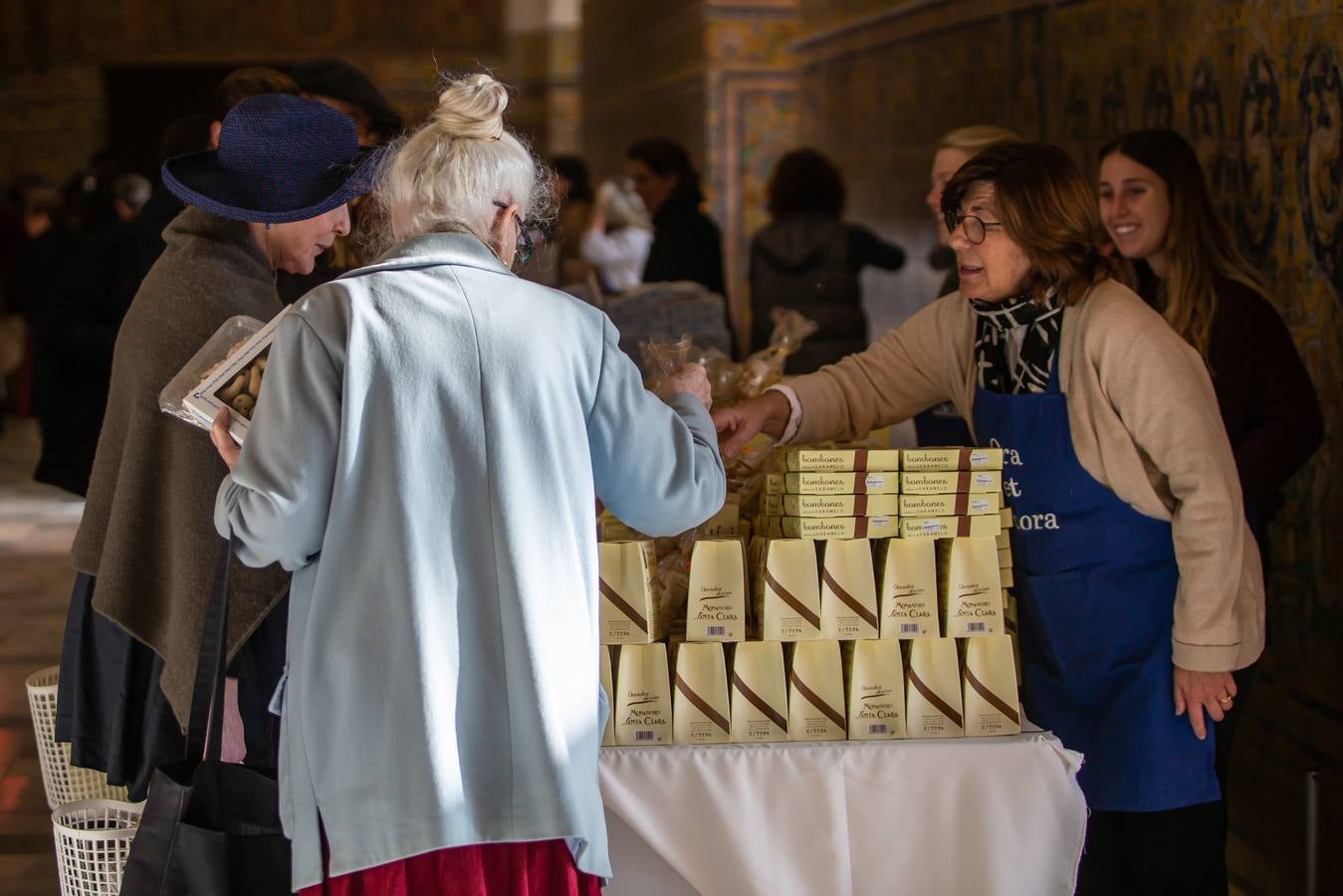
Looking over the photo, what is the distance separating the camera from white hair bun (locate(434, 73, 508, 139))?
2295 mm

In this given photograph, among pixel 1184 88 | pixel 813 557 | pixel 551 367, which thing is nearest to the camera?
pixel 551 367

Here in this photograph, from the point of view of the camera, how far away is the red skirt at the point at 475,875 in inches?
89.5

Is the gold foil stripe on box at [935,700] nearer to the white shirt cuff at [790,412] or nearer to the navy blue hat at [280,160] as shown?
the white shirt cuff at [790,412]

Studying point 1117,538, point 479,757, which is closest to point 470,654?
point 479,757

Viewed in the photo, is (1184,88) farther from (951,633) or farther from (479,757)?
(479,757)

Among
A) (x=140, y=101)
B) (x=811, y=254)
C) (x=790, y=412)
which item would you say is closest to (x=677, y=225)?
(x=811, y=254)

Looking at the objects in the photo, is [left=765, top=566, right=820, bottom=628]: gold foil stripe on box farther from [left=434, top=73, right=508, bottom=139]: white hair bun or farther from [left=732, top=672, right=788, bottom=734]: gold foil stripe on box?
[left=434, top=73, right=508, bottom=139]: white hair bun

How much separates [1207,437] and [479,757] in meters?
1.47

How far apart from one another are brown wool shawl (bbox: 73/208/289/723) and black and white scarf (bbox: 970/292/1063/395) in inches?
54.6

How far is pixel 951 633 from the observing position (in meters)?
2.81

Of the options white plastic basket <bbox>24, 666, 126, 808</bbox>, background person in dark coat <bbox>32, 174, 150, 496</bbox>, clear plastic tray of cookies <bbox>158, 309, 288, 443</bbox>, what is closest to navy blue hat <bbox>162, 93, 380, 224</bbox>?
clear plastic tray of cookies <bbox>158, 309, 288, 443</bbox>

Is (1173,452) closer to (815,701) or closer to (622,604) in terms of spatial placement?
(815,701)

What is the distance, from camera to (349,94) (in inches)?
172

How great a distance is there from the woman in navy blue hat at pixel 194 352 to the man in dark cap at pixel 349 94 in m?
1.47
